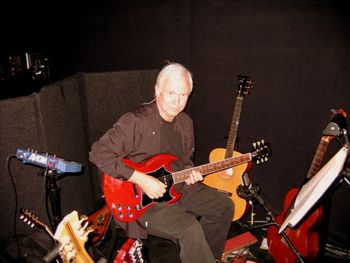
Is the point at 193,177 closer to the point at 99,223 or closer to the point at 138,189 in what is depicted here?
the point at 138,189

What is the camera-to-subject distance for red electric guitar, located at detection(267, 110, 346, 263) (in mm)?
2256

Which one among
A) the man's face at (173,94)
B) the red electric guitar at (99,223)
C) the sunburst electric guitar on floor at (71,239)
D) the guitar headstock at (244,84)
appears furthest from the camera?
the guitar headstock at (244,84)

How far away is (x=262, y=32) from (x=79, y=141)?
88.2 inches

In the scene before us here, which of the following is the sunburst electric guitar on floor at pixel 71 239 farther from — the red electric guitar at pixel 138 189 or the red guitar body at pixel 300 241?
the red guitar body at pixel 300 241

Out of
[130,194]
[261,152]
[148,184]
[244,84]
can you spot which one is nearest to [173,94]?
[148,184]

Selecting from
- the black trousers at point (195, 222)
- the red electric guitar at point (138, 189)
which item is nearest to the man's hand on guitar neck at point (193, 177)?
the red electric guitar at point (138, 189)

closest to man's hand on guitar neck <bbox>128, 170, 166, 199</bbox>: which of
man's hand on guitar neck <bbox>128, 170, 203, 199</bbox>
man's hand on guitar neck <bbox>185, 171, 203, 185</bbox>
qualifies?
man's hand on guitar neck <bbox>128, 170, 203, 199</bbox>

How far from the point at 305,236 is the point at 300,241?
8 centimetres

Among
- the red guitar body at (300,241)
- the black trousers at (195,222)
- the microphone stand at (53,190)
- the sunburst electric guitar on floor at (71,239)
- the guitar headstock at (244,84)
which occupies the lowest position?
the red guitar body at (300,241)

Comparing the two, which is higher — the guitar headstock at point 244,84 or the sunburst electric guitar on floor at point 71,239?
the guitar headstock at point 244,84

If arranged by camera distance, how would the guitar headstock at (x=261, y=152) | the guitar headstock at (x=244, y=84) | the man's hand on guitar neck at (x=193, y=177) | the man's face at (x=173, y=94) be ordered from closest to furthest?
the man's face at (x=173, y=94), the man's hand on guitar neck at (x=193, y=177), the guitar headstock at (x=261, y=152), the guitar headstock at (x=244, y=84)

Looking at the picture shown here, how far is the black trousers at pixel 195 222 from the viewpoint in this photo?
201cm

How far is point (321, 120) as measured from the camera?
2.62 metres

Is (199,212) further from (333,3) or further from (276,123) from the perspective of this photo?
(333,3)
